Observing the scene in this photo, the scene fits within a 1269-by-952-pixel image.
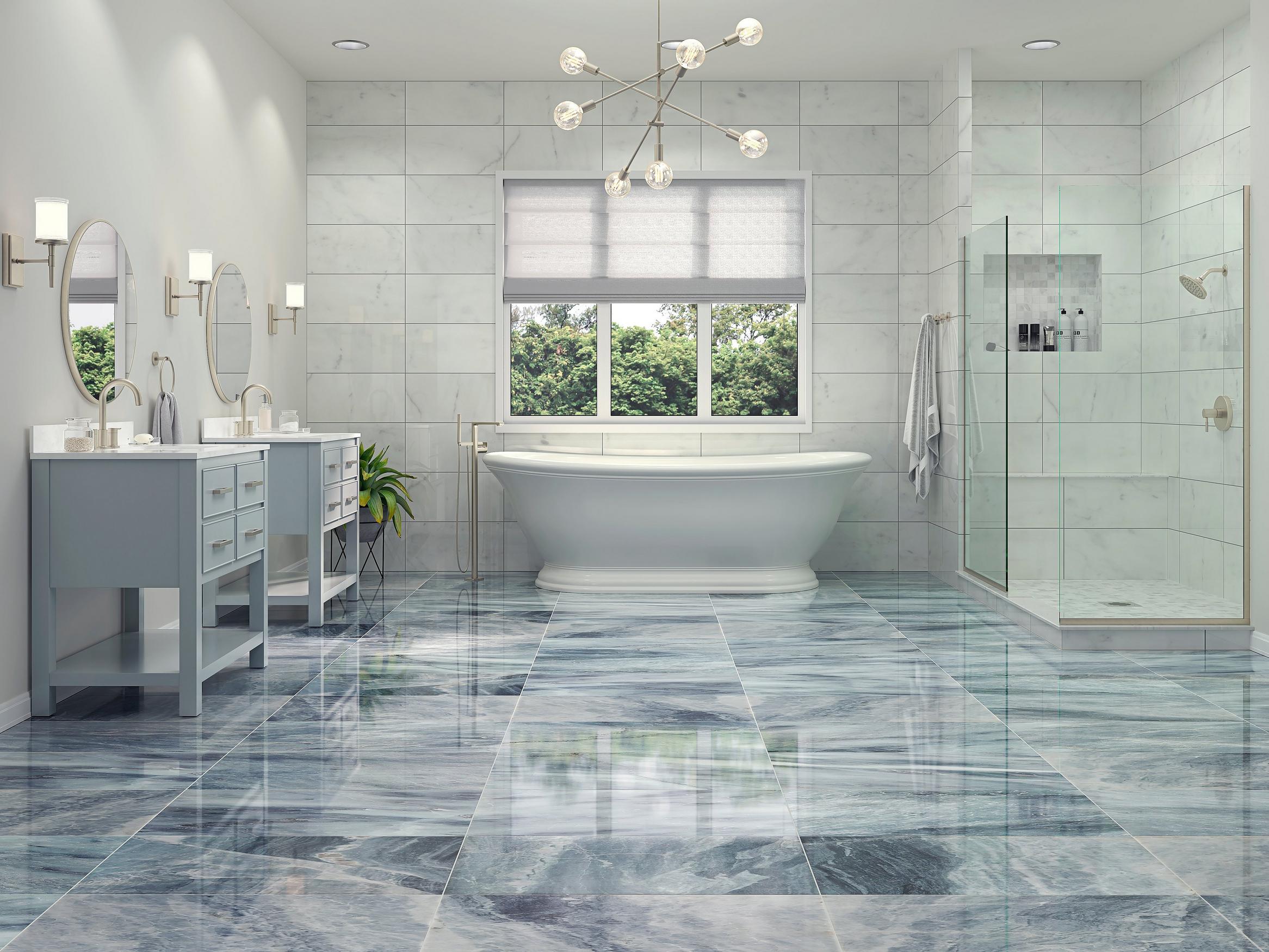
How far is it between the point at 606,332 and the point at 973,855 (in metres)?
4.69

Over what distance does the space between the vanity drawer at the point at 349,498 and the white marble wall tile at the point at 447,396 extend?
1176 millimetres

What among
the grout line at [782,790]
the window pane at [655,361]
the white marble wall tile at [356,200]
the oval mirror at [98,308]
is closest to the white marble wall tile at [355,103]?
the white marble wall tile at [356,200]

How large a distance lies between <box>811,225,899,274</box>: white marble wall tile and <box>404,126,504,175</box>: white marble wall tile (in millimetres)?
1978

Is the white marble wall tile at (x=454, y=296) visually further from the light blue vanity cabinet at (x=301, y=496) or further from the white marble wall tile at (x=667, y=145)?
the light blue vanity cabinet at (x=301, y=496)

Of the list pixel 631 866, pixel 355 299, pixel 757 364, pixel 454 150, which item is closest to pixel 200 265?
pixel 355 299

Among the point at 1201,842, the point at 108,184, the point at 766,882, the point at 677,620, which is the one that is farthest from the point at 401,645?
the point at 1201,842

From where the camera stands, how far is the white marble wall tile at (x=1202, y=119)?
5527 mm

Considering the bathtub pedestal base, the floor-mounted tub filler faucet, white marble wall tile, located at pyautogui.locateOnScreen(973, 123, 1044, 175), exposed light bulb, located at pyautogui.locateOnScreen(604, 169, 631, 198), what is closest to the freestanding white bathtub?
the bathtub pedestal base

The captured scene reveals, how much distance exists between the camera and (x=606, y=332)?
652 centimetres

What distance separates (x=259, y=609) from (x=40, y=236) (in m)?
1.47

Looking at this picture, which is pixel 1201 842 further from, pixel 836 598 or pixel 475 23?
pixel 475 23

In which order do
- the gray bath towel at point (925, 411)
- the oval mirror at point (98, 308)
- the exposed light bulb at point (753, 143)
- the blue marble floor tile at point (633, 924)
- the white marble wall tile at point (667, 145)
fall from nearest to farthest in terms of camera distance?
the blue marble floor tile at point (633, 924) → the oval mirror at point (98, 308) → the exposed light bulb at point (753, 143) → the gray bath towel at point (925, 411) → the white marble wall tile at point (667, 145)

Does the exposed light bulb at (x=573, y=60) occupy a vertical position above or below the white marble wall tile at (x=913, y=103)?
below

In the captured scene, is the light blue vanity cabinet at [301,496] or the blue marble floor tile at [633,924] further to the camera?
the light blue vanity cabinet at [301,496]
